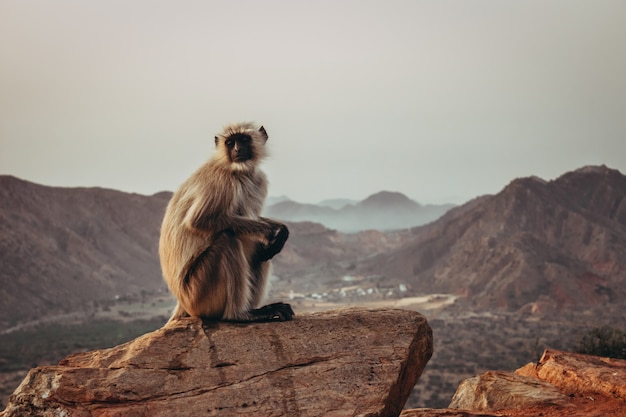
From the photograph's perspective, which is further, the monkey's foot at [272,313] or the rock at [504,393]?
the rock at [504,393]

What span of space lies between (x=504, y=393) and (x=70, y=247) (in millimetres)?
70183

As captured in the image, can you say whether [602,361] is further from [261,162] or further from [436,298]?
[436,298]

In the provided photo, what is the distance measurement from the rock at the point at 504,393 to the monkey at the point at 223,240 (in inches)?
128

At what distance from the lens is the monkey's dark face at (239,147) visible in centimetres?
809

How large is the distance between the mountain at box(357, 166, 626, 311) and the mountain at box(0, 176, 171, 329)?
3072 centimetres

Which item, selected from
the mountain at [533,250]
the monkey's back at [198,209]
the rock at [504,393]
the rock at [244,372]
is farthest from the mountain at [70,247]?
the rock at [244,372]

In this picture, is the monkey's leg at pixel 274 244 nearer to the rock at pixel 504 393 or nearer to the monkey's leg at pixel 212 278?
the monkey's leg at pixel 212 278

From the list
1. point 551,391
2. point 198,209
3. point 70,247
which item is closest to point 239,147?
point 198,209

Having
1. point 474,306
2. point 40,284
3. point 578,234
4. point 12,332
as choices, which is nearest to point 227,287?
point 12,332

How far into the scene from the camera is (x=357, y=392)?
6.79m

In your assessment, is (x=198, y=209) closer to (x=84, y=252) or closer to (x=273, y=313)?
(x=273, y=313)

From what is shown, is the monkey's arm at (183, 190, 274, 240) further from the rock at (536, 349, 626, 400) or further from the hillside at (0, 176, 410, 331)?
the hillside at (0, 176, 410, 331)

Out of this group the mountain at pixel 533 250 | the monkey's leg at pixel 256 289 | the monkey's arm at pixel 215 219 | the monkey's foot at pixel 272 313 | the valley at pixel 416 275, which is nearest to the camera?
the monkey's arm at pixel 215 219

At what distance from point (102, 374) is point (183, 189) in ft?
8.32
